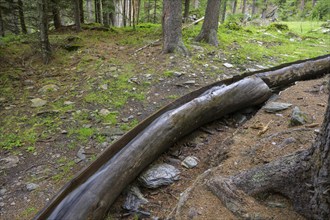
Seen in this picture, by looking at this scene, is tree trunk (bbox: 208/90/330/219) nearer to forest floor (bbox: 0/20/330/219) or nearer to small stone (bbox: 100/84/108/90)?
forest floor (bbox: 0/20/330/219)

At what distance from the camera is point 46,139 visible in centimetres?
457

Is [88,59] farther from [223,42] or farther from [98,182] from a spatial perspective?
[98,182]

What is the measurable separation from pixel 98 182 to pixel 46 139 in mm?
2227

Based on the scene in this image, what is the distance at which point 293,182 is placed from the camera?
2.47 m

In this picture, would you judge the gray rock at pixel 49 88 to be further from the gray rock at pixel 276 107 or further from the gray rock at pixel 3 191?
the gray rock at pixel 276 107

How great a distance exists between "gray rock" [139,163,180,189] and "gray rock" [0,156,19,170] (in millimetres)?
2179

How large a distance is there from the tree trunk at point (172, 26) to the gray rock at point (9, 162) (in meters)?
5.15

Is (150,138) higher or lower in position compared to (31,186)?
higher

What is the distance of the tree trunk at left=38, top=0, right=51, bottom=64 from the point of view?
7059 mm

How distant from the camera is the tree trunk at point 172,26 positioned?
728 centimetres

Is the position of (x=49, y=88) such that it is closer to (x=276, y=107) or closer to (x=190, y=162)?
(x=190, y=162)

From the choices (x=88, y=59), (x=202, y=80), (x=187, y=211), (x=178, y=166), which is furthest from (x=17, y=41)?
(x=187, y=211)

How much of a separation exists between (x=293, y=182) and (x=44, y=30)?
7.50 metres

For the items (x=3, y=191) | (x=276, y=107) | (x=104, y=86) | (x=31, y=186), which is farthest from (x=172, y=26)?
(x=3, y=191)
